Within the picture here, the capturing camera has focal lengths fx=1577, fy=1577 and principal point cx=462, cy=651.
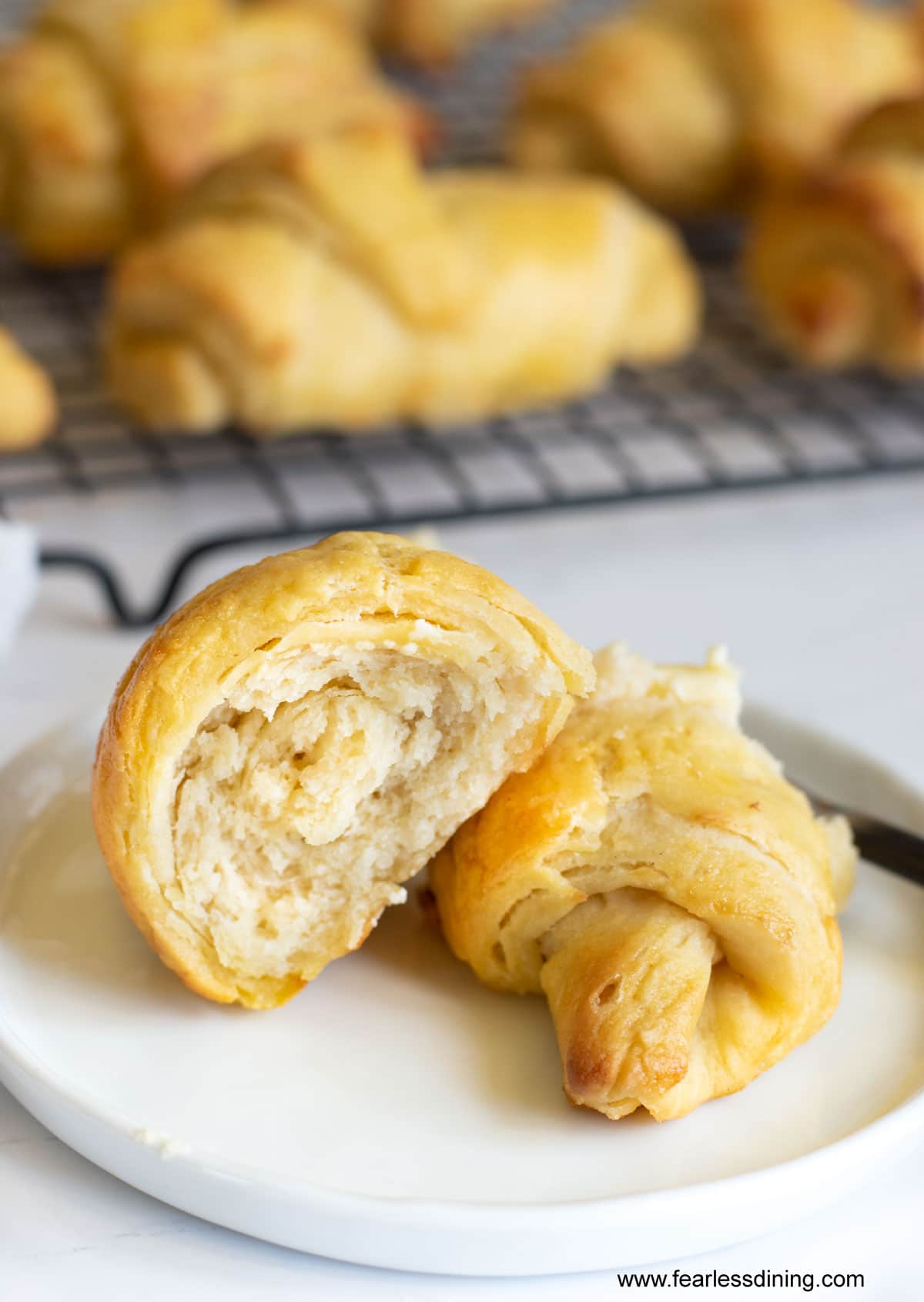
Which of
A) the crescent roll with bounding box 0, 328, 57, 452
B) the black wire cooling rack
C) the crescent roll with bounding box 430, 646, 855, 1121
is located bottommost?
the black wire cooling rack

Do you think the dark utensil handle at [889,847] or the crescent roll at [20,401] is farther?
the crescent roll at [20,401]

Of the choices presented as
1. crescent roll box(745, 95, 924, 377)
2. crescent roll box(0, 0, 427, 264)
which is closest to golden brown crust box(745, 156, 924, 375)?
crescent roll box(745, 95, 924, 377)

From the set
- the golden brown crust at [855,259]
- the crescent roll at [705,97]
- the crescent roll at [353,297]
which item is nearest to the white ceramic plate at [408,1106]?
the crescent roll at [353,297]

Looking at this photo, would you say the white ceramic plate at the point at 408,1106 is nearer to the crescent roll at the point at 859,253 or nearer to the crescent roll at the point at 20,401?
the crescent roll at the point at 20,401

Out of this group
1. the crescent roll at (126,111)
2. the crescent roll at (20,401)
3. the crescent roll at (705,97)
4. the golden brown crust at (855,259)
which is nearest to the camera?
the crescent roll at (20,401)

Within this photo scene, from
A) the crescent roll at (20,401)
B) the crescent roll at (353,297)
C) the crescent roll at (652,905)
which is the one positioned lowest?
the crescent roll at (20,401)

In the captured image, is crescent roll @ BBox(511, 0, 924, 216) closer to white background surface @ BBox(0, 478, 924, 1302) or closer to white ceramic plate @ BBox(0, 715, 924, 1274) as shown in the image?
white background surface @ BBox(0, 478, 924, 1302)

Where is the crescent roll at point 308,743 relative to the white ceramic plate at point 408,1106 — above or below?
above

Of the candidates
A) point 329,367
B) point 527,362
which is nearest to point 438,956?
point 329,367
